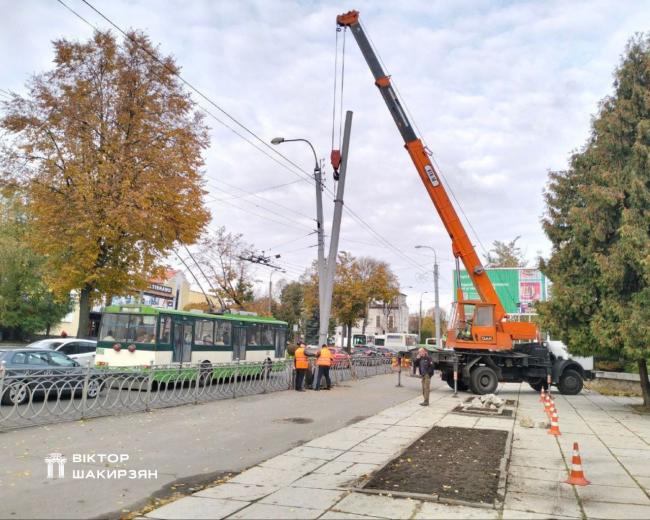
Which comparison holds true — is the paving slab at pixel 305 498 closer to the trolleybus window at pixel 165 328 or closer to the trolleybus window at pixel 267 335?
the trolleybus window at pixel 165 328

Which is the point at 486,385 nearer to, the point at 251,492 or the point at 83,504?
the point at 251,492

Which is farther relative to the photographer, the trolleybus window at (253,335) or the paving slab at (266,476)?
the trolleybus window at (253,335)

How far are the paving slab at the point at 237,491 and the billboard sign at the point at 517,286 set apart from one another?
3139cm

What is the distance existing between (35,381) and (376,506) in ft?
25.8

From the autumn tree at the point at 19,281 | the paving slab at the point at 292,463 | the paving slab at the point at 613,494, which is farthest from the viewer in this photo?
the autumn tree at the point at 19,281

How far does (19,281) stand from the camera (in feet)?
116

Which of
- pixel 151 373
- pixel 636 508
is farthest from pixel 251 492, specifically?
pixel 151 373

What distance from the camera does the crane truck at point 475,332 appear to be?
2014 cm

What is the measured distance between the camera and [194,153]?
22656 millimetres

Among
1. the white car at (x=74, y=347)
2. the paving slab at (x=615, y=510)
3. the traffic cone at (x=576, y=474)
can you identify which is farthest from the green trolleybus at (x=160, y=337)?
the paving slab at (x=615, y=510)

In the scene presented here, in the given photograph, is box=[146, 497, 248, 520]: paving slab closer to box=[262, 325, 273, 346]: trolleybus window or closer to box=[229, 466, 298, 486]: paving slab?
box=[229, 466, 298, 486]: paving slab

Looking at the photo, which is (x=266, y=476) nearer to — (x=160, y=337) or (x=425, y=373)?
(x=425, y=373)

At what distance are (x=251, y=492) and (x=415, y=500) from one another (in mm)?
1991

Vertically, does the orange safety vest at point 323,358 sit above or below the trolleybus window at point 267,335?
below
